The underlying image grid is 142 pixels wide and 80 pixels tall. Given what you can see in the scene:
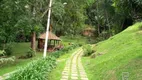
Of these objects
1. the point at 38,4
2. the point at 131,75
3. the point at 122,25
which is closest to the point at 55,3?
the point at 38,4

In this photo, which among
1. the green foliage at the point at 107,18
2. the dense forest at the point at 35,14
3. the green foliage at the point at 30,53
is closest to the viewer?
the dense forest at the point at 35,14

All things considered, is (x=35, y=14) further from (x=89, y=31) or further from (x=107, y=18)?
(x=89, y=31)

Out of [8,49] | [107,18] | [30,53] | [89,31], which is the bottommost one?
[30,53]

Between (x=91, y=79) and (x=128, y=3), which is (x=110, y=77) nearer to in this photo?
(x=91, y=79)

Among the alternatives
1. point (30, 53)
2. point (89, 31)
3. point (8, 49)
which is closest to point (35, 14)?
point (30, 53)

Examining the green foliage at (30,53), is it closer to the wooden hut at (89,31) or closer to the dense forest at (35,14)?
the dense forest at (35,14)

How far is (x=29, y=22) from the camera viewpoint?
70.7ft

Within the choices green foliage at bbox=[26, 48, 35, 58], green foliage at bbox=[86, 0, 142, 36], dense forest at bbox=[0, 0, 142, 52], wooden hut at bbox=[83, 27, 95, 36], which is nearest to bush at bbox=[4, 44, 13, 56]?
dense forest at bbox=[0, 0, 142, 52]

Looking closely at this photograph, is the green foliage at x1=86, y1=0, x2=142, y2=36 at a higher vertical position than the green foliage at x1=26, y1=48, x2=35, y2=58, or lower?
higher

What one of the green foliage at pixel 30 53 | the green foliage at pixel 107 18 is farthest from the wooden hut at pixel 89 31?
the green foliage at pixel 30 53

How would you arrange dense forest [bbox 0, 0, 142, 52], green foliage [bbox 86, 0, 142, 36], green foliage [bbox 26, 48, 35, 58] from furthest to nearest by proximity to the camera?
1. green foliage [bbox 86, 0, 142, 36]
2. green foliage [bbox 26, 48, 35, 58]
3. dense forest [bbox 0, 0, 142, 52]

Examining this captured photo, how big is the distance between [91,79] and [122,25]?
30419mm

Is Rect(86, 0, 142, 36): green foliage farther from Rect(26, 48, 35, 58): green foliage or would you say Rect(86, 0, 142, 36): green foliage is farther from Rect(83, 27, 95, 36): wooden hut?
Rect(26, 48, 35, 58): green foliage

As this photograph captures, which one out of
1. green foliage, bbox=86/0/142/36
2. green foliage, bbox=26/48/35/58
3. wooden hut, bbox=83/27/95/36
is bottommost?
green foliage, bbox=26/48/35/58
